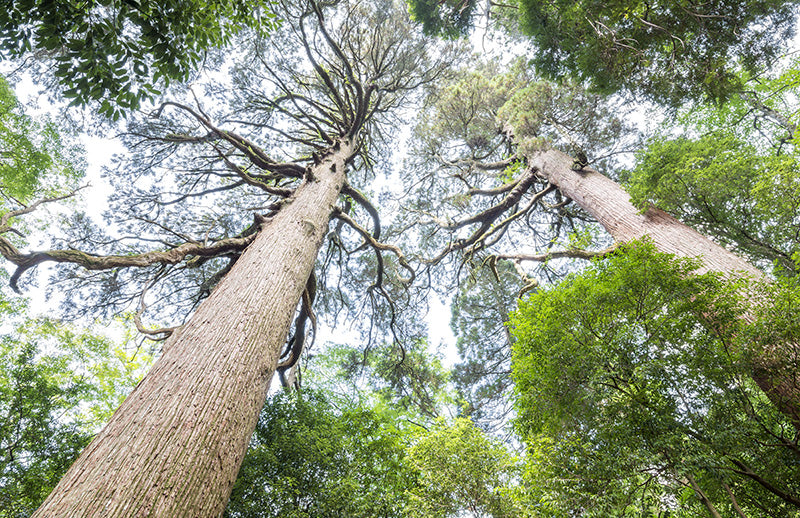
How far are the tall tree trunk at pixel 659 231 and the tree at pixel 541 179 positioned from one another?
10 millimetres

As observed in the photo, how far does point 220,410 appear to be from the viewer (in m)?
2.04

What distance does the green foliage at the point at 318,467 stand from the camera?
409 cm

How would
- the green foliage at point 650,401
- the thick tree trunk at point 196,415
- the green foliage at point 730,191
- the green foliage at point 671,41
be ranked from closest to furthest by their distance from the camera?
the thick tree trunk at point 196,415, the green foliage at point 650,401, the green foliage at point 730,191, the green foliage at point 671,41

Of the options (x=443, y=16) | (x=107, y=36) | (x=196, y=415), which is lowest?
(x=196, y=415)

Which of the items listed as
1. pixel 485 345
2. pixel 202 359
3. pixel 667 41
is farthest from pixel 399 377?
pixel 667 41

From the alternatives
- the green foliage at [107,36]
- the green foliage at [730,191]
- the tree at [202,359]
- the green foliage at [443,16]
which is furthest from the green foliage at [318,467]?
the green foliage at [443,16]

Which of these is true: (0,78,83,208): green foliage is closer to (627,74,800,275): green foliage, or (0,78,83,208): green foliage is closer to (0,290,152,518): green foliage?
(0,290,152,518): green foliage

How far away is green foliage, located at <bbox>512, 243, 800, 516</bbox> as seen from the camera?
2439 millimetres

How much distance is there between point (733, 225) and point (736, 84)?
1.99 meters

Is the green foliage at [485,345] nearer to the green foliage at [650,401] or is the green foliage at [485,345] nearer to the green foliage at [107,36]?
the green foliage at [650,401]

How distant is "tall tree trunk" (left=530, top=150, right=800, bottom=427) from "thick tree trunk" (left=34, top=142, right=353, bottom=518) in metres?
3.76

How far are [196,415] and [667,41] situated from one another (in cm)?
705

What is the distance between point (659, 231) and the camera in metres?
4.64

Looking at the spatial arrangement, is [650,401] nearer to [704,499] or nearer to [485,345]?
[704,499]
